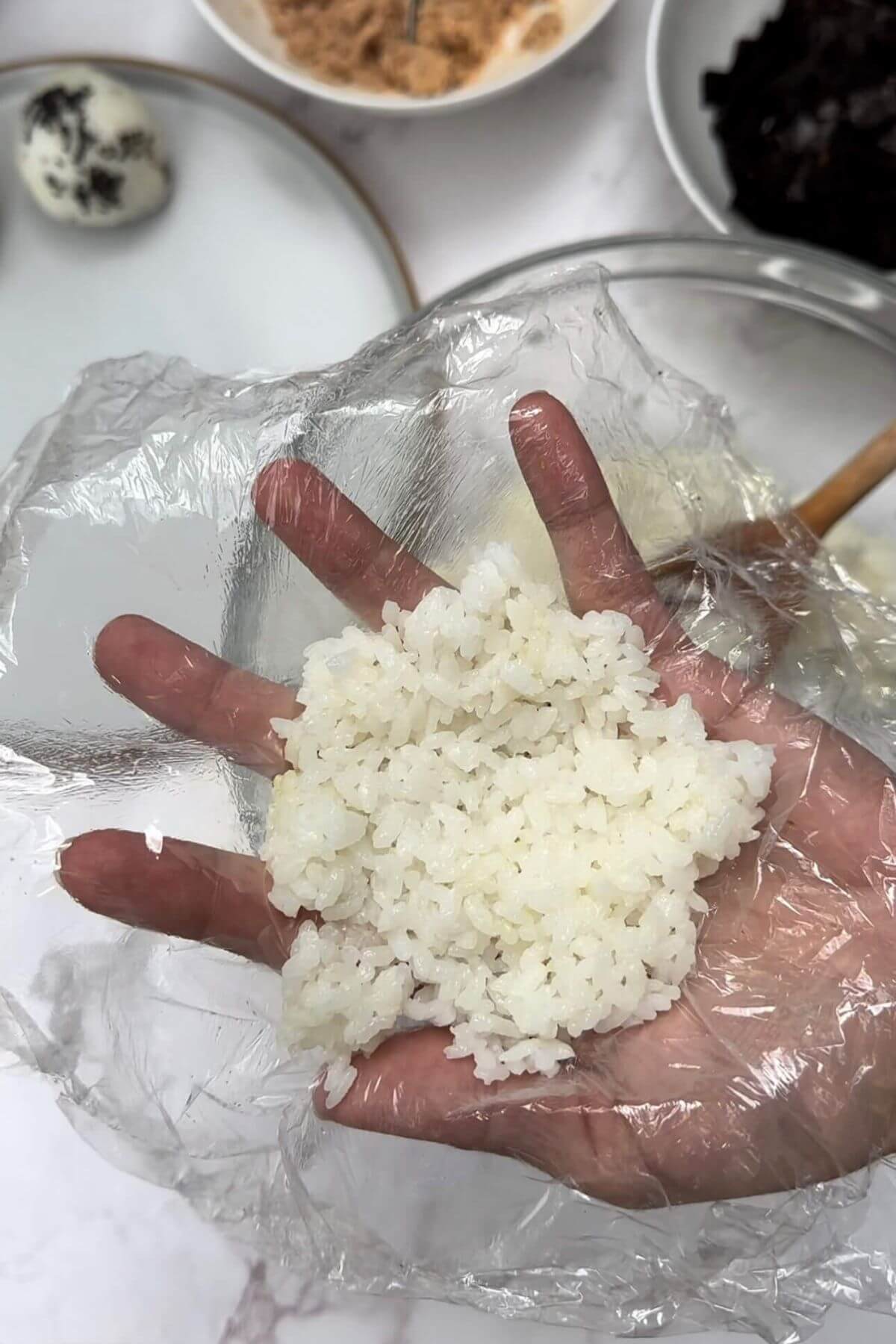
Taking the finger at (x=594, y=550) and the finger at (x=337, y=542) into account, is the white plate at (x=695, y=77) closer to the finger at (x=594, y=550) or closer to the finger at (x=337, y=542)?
the finger at (x=594, y=550)

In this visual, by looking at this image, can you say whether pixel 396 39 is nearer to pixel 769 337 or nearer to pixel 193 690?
pixel 769 337

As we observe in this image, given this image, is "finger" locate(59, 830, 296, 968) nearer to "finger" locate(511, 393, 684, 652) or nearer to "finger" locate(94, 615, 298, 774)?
"finger" locate(94, 615, 298, 774)

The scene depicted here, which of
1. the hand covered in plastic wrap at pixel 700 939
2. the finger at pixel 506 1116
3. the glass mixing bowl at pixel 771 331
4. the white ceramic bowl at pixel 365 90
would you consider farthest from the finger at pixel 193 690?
the white ceramic bowl at pixel 365 90

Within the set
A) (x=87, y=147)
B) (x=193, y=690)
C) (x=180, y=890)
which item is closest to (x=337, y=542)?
(x=193, y=690)

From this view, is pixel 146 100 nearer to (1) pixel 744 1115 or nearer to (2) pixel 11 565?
(2) pixel 11 565

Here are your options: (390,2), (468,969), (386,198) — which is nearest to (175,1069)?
(468,969)
